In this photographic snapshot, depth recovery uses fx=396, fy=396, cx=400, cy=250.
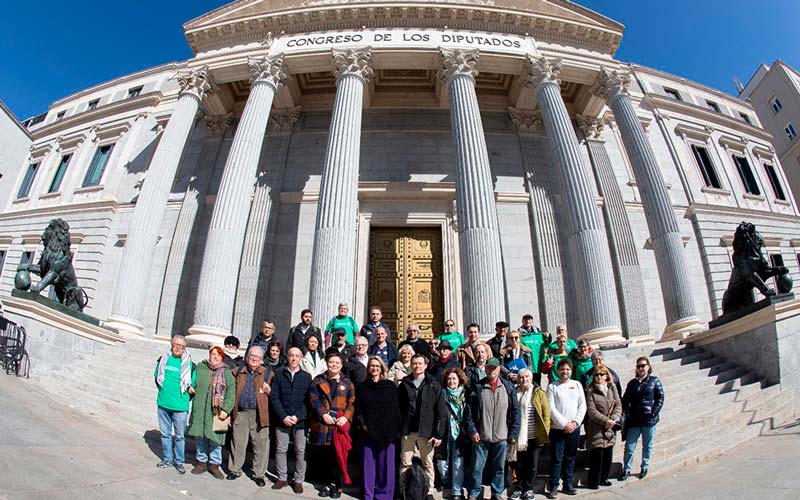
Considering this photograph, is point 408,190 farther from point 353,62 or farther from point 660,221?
point 660,221

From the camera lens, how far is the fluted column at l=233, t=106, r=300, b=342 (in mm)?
14438

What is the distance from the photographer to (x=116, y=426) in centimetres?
627

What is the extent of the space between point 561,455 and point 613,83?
14.7m

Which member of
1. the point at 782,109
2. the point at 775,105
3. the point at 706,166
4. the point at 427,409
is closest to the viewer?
the point at 427,409

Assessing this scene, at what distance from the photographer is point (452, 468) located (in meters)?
4.76

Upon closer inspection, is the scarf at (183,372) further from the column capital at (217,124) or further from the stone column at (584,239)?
the column capital at (217,124)

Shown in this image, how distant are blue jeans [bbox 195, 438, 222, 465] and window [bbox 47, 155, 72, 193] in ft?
72.8

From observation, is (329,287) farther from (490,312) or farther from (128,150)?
(128,150)

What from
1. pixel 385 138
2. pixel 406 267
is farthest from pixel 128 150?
pixel 406 267

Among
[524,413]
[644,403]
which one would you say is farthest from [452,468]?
[644,403]

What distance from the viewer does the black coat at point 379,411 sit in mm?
4562

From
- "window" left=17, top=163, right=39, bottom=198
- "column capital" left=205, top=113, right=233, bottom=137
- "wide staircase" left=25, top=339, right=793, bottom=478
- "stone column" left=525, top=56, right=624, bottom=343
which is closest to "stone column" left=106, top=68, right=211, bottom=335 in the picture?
"wide staircase" left=25, top=339, right=793, bottom=478

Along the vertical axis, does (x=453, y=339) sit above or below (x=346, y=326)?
below

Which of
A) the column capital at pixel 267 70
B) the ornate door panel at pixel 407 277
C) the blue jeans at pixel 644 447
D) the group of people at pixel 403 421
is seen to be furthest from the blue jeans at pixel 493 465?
the column capital at pixel 267 70
